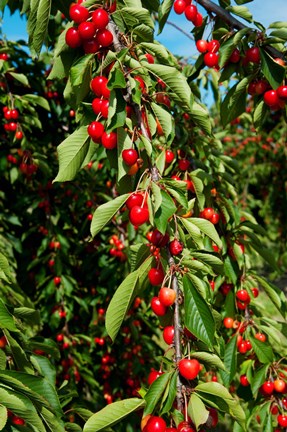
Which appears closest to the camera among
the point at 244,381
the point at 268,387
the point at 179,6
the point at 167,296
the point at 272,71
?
the point at 167,296

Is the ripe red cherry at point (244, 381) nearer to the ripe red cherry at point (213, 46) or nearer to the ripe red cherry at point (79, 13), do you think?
the ripe red cherry at point (213, 46)

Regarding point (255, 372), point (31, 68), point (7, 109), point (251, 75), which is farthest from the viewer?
point (31, 68)

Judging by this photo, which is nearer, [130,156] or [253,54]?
[130,156]

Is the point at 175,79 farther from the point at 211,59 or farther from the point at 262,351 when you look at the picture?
the point at 262,351

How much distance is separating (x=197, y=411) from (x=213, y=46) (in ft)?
3.94

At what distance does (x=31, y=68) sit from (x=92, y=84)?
94.7 inches

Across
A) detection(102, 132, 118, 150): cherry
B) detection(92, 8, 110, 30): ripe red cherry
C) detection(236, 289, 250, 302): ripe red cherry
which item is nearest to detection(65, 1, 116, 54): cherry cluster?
detection(92, 8, 110, 30): ripe red cherry

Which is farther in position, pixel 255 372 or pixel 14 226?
pixel 14 226

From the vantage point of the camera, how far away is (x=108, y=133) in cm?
114

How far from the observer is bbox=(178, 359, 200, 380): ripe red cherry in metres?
1.03

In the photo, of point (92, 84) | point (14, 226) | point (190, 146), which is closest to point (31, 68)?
point (14, 226)

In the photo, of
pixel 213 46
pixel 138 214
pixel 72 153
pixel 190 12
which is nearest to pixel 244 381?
pixel 138 214

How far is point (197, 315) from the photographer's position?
105cm

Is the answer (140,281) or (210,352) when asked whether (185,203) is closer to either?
(140,281)
